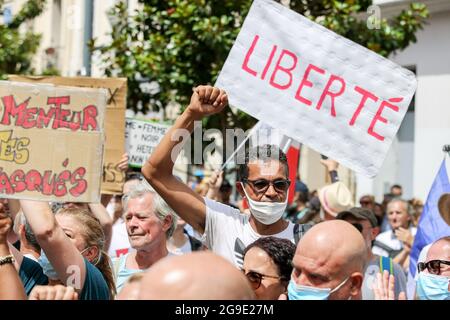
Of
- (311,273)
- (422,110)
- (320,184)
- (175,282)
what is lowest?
(320,184)

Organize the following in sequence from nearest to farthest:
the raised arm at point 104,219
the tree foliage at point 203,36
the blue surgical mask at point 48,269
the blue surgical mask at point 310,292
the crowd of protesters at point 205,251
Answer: the crowd of protesters at point 205,251 < the blue surgical mask at point 310,292 < the blue surgical mask at point 48,269 < the raised arm at point 104,219 < the tree foliage at point 203,36

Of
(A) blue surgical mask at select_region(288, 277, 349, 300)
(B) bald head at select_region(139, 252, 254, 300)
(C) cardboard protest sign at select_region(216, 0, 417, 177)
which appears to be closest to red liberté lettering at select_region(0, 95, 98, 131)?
(C) cardboard protest sign at select_region(216, 0, 417, 177)

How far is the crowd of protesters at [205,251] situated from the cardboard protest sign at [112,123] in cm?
96

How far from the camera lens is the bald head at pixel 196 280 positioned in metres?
2.10

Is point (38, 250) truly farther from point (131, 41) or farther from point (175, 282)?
point (131, 41)

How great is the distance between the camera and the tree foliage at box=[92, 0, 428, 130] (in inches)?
405

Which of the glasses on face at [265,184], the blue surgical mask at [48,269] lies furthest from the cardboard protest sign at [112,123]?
the blue surgical mask at [48,269]

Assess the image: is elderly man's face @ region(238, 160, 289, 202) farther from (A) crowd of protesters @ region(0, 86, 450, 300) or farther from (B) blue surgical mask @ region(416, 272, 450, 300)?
(B) blue surgical mask @ region(416, 272, 450, 300)

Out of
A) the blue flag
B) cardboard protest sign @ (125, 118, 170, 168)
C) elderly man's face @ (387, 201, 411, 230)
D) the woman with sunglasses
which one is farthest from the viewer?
elderly man's face @ (387, 201, 411, 230)

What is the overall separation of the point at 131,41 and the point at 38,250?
754 cm

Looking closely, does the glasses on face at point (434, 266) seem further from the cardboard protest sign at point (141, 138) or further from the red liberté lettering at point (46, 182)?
the cardboard protest sign at point (141, 138)

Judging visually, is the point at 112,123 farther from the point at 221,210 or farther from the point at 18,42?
the point at 18,42

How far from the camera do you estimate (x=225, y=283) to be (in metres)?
2.11

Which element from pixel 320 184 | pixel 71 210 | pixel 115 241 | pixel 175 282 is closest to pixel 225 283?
pixel 175 282
